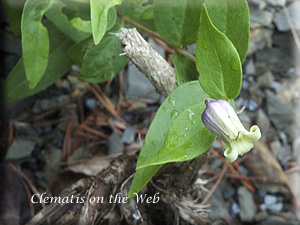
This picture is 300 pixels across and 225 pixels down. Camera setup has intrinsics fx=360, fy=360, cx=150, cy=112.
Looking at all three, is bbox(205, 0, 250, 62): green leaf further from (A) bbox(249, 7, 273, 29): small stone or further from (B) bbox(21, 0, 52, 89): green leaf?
(A) bbox(249, 7, 273, 29): small stone

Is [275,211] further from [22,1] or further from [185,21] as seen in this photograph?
[22,1]

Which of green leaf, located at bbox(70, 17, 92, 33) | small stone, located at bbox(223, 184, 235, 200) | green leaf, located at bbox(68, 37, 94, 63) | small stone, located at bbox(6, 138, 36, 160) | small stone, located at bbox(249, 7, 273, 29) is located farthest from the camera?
small stone, located at bbox(249, 7, 273, 29)

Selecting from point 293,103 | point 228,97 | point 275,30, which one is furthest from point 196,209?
point 275,30

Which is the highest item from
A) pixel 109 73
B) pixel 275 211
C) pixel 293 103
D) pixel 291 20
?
pixel 109 73

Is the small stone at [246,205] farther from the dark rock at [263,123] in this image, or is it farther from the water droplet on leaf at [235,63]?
the water droplet on leaf at [235,63]

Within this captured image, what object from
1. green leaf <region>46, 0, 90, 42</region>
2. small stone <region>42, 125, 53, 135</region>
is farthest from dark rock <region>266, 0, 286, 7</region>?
small stone <region>42, 125, 53, 135</region>

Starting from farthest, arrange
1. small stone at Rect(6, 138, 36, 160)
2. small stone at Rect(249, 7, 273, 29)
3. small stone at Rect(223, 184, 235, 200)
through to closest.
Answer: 1. small stone at Rect(249, 7, 273, 29)
2. small stone at Rect(223, 184, 235, 200)
3. small stone at Rect(6, 138, 36, 160)

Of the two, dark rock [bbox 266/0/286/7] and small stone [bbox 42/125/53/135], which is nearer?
small stone [bbox 42/125/53/135]
